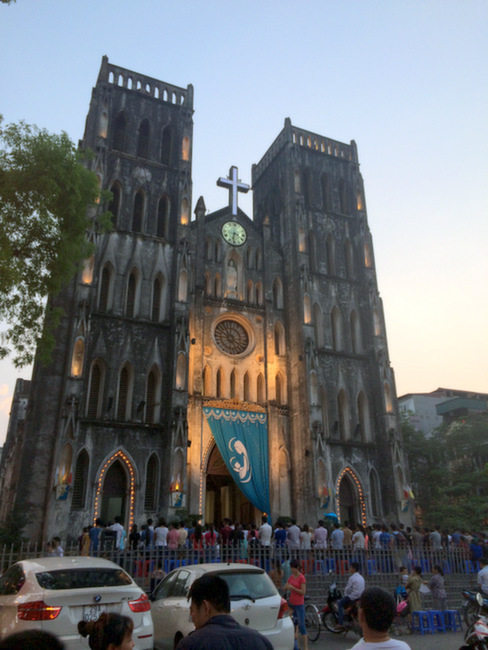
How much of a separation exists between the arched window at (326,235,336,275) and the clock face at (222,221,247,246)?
17.2 ft

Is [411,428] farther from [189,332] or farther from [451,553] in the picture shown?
[451,553]

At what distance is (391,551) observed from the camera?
1569cm

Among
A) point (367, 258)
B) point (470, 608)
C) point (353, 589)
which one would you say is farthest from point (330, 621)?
point (367, 258)

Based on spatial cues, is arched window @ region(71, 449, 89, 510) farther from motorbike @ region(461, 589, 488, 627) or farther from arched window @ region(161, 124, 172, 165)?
arched window @ region(161, 124, 172, 165)

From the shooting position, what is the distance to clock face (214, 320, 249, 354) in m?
28.3

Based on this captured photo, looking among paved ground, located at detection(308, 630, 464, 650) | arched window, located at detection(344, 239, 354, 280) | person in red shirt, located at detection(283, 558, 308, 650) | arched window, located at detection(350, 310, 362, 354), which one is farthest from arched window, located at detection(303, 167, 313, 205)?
person in red shirt, located at detection(283, 558, 308, 650)

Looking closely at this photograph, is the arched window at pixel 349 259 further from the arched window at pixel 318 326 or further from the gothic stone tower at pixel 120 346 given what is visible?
the gothic stone tower at pixel 120 346

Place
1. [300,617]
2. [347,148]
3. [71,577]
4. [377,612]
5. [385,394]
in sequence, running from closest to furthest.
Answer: [377,612], [71,577], [300,617], [385,394], [347,148]

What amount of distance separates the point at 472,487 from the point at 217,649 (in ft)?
128

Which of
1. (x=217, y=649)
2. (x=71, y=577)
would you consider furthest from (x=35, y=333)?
(x=217, y=649)

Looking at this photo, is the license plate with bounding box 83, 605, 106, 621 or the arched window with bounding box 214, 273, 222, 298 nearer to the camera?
the license plate with bounding box 83, 605, 106, 621

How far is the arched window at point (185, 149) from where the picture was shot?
98.6 feet

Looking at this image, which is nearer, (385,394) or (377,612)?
(377,612)

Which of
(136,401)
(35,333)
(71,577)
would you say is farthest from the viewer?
(136,401)
